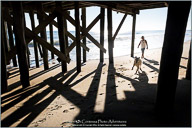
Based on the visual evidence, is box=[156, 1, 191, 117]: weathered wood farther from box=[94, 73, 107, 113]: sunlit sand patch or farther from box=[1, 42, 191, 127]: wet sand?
box=[94, 73, 107, 113]: sunlit sand patch

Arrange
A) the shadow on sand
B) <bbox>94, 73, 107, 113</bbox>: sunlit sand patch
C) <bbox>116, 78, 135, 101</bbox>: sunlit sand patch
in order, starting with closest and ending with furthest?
1. the shadow on sand
2. <bbox>94, 73, 107, 113</bbox>: sunlit sand patch
3. <bbox>116, 78, 135, 101</bbox>: sunlit sand patch

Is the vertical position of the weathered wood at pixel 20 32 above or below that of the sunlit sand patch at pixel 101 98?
above

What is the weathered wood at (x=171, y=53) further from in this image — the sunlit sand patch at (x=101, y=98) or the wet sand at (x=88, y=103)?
the sunlit sand patch at (x=101, y=98)

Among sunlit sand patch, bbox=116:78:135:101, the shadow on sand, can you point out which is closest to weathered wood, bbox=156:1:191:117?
the shadow on sand

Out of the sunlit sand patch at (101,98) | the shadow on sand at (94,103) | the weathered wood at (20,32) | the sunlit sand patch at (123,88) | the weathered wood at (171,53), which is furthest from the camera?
the weathered wood at (20,32)

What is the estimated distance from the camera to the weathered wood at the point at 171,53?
1.96 m

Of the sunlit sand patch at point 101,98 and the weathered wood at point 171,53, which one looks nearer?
the weathered wood at point 171,53

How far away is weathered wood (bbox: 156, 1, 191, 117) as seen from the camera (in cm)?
196

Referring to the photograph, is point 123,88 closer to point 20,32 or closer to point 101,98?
point 101,98

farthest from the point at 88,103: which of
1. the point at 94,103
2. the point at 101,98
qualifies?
the point at 101,98

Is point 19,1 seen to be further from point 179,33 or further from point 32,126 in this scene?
point 179,33

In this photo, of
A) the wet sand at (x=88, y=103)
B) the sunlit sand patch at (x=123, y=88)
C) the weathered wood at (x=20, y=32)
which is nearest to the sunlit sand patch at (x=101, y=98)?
the wet sand at (x=88, y=103)

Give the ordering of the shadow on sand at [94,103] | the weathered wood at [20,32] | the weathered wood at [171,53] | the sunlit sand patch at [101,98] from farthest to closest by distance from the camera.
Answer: the weathered wood at [20,32]
the sunlit sand patch at [101,98]
the shadow on sand at [94,103]
the weathered wood at [171,53]

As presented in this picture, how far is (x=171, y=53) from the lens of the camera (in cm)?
210
